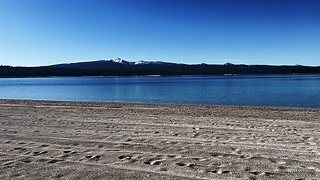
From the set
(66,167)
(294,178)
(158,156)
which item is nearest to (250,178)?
(294,178)

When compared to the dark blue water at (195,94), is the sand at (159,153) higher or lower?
higher

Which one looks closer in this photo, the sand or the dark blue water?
the sand

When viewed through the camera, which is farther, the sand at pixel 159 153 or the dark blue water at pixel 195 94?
the dark blue water at pixel 195 94

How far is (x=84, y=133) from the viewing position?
11836mm

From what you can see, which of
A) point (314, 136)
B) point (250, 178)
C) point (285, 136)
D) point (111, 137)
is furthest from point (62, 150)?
point (314, 136)

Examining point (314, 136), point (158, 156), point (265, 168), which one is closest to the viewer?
point (265, 168)

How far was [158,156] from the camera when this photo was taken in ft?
26.9

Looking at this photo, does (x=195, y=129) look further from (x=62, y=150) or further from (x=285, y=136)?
(x=62, y=150)

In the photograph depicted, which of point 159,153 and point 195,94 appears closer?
point 159,153

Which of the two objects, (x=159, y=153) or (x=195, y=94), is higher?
(x=159, y=153)

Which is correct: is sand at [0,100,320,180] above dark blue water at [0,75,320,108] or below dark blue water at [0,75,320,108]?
above

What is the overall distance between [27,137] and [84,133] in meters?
1.77

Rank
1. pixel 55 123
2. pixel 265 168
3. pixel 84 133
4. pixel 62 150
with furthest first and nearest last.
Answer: pixel 55 123 < pixel 84 133 < pixel 62 150 < pixel 265 168

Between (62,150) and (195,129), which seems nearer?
(62,150)
